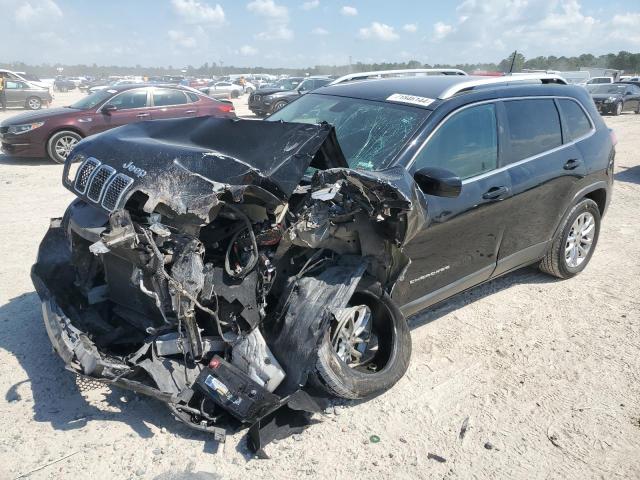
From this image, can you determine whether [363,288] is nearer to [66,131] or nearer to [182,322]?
[182,322]

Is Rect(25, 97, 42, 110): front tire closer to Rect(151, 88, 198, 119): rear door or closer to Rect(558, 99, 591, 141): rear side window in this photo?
Rect(151, 88, 198, 119): rear door

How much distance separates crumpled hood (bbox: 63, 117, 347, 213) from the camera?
2773 millimetres

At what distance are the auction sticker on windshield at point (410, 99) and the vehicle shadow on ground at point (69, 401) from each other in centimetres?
266

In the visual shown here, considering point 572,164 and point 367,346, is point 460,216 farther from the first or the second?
point 572,164

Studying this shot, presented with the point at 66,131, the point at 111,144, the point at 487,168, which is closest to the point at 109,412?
the point at 111,144

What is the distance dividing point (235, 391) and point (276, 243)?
2.86 feet

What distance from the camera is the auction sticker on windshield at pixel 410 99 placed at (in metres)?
3.63

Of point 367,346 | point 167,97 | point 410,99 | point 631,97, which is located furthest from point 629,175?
point 631,97

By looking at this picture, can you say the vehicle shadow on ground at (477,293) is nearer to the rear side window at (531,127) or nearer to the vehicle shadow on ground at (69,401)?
the rear side window at (531,127)

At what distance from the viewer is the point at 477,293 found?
4.69 metres

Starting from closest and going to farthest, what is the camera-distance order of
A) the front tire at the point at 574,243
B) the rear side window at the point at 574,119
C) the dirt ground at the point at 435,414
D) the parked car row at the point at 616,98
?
the dirt ground at the point at 435,414, the rear side window at the point at 574,119, the front tire at the point at 574,243, the parked car row at the point at 616,98

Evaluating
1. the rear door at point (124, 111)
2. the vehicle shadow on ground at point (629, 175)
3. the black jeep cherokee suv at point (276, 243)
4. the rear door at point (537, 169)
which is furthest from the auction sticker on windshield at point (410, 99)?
the rear door at point (124, 111)

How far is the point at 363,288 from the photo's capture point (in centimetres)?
313

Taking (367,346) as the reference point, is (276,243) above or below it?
above
